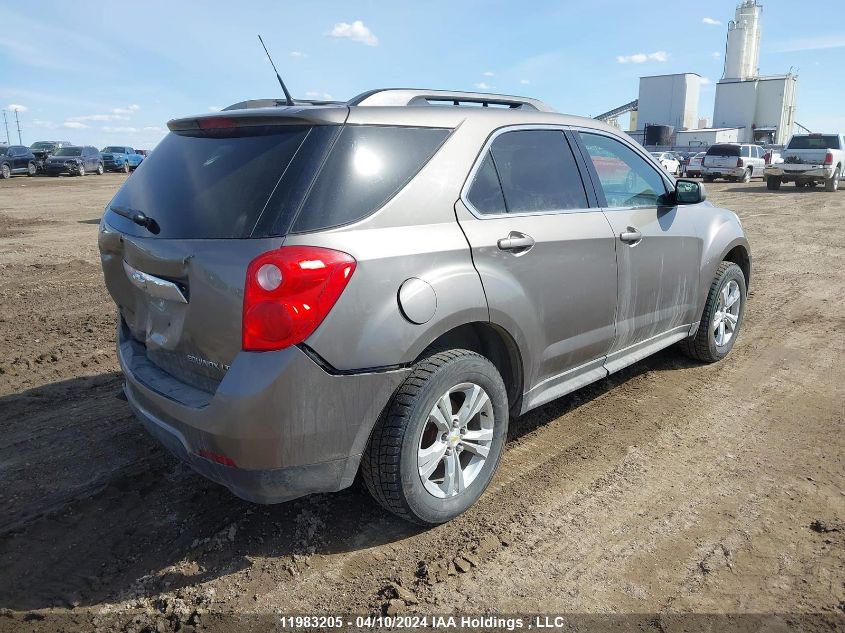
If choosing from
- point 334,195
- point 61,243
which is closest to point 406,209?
point 334,195

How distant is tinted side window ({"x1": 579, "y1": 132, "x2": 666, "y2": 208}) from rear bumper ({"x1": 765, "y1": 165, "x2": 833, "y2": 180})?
21.7 metres

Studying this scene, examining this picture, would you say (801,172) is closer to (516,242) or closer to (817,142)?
(817,142)

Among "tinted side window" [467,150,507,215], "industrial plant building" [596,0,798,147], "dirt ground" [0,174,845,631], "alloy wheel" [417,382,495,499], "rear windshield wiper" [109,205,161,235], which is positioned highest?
"industrial plant building" [596,0,798,147]

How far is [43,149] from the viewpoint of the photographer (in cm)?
3503

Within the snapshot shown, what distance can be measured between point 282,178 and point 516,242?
1.14 metres

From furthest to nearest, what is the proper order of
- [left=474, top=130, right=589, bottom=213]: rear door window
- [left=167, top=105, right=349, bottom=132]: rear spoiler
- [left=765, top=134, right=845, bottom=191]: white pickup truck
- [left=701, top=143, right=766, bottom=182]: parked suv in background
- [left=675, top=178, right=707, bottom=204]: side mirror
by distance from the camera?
[left=701, top=143, right=766, bottom=182]: parked suv in background
[left=765, top=134, right=845, bottom=191]: white pickup truck
[left=675, top=178, right=707, bottom=204]: side mirror
[left=474, top=130, right=589, bottom=213]: rear door window
[left=167, top=105, right=349, bottom=132]: rear spoiler

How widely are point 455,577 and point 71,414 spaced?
2794 mm

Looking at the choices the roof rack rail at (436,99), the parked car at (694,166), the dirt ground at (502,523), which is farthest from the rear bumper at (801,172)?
the roof rack rail at (436,99)

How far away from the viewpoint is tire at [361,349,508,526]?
2.71 meters

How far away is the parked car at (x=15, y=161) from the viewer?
3045 cm

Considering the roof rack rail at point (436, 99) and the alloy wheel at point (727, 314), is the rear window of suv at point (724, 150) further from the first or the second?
the roof rack rail at point (436, 99)

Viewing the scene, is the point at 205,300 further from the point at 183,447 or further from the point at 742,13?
the point at 742,13

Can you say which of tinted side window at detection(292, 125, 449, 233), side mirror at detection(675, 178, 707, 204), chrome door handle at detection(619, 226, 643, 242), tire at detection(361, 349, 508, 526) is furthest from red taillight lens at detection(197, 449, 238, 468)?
side mirror at detection(675, 178, 707, 204)

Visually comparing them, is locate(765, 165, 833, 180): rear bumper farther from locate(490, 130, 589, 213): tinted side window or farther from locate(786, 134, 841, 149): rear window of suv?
locate(490, 130, 589, 213): tinted side window
